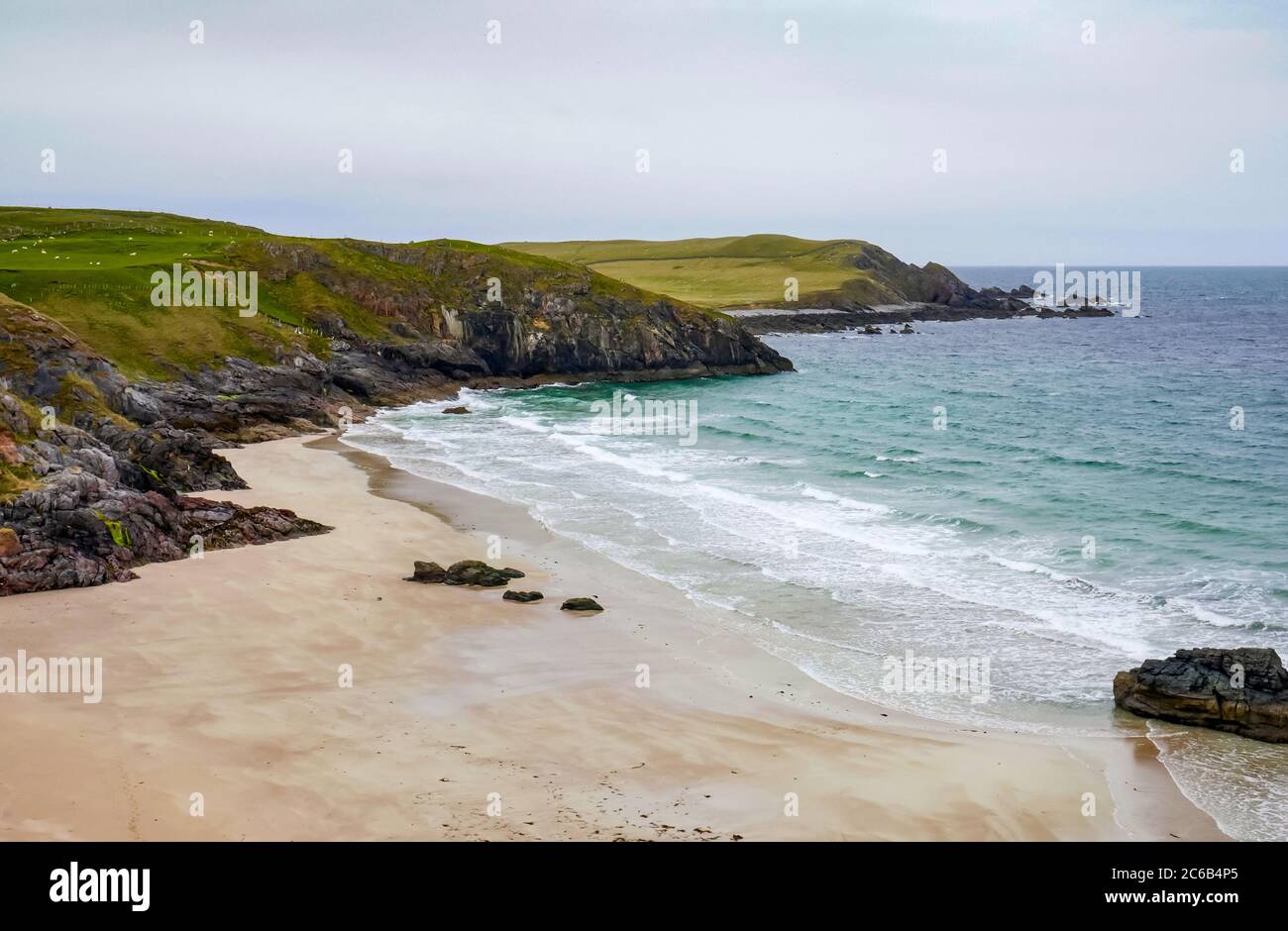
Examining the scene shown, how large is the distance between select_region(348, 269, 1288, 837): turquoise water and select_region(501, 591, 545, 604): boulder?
4.41 metres

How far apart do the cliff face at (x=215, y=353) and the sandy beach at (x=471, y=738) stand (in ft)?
9.71

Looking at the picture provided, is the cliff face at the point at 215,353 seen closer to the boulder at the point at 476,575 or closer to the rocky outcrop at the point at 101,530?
the rocky outcrop at the point at 101,530

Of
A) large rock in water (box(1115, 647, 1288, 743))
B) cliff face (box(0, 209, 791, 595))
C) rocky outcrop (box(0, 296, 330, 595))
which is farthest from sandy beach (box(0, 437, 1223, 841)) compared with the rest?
cliff face (box(0, 209, 791, 595))

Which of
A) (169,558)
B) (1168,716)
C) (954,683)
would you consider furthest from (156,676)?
(1168,716)

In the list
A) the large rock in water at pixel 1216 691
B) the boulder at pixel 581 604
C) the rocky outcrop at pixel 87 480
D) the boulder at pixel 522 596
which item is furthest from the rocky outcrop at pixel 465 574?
the large rock in water at pixel 1216 691

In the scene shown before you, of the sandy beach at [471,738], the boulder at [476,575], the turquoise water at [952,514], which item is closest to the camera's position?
the sandy beach at [471,738]

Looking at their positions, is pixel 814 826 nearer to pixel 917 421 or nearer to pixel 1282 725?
pixel 1282 725

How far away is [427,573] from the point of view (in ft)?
96.2

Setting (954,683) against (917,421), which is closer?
(954,683)

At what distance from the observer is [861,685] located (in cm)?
2266

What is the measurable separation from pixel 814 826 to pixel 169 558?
2042 cm

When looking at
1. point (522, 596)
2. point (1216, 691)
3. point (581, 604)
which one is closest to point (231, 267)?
point (522, 596)

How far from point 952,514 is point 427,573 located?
62.4ft

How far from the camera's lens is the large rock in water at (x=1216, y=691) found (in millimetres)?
20172
